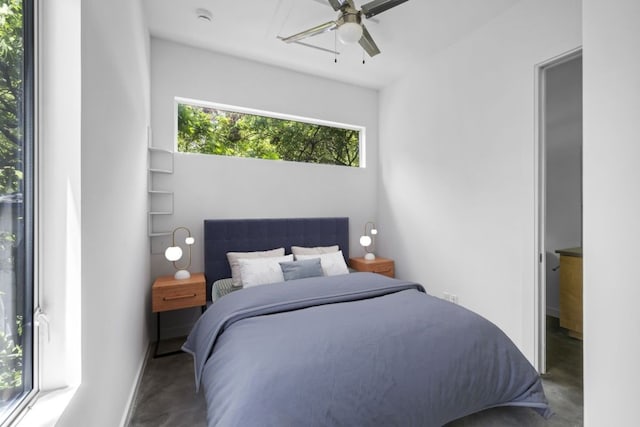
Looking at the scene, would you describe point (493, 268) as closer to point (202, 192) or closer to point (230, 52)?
point (202, 192)

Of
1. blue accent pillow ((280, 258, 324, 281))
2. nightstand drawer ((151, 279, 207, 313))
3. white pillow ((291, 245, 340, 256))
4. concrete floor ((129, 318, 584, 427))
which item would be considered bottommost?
concrete floor ((129, 318, 584, 427))

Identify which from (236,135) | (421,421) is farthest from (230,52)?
(421,421)

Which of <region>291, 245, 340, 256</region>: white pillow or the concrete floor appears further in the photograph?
<region>291, 245, 340, 256</region>: white pillow

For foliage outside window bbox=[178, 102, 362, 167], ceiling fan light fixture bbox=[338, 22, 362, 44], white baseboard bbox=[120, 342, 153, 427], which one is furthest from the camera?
foliage outside window bbox=[178, 102, 362, 167]

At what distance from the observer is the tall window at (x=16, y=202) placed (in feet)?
2.78

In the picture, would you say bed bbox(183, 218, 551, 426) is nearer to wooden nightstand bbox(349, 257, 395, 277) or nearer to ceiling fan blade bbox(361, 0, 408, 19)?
wooden nightstand bbox(349, 257, 395, 277)

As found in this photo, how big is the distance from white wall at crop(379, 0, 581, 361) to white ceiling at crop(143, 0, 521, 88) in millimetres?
244

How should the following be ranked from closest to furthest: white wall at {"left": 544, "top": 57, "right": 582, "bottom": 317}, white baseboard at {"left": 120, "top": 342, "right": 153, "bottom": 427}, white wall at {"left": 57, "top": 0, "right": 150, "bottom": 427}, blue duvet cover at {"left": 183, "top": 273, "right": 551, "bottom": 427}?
white wall at {"left": 57, "top": 0, "right": 150, "bottom": 427}
blue duvet cover at {"left": 183, "top": 273, "right": 551, "bottom": 427}
white baseboard at {"left": 120, "top": 342, "right": 153, "bottom": 427}
white wall at {"left": 544, "top": 57, "right": 582, "bottom": 317}

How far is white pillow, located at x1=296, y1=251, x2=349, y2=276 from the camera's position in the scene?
10.2 feet

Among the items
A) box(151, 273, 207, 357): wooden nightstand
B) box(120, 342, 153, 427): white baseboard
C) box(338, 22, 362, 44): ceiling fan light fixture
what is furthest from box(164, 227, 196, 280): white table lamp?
box(338, 22, 362, 44): ceiling fan light fixture

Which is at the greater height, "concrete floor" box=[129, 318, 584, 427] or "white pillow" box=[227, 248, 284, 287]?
"white pillow" box=[227, 248, 284, 287]

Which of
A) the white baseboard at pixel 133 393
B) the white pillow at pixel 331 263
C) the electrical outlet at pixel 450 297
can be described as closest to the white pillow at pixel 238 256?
the white pillow at pixel 331 263

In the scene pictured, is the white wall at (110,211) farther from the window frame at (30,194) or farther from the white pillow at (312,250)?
the white pillow at (312,250)

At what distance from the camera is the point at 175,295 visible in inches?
103
